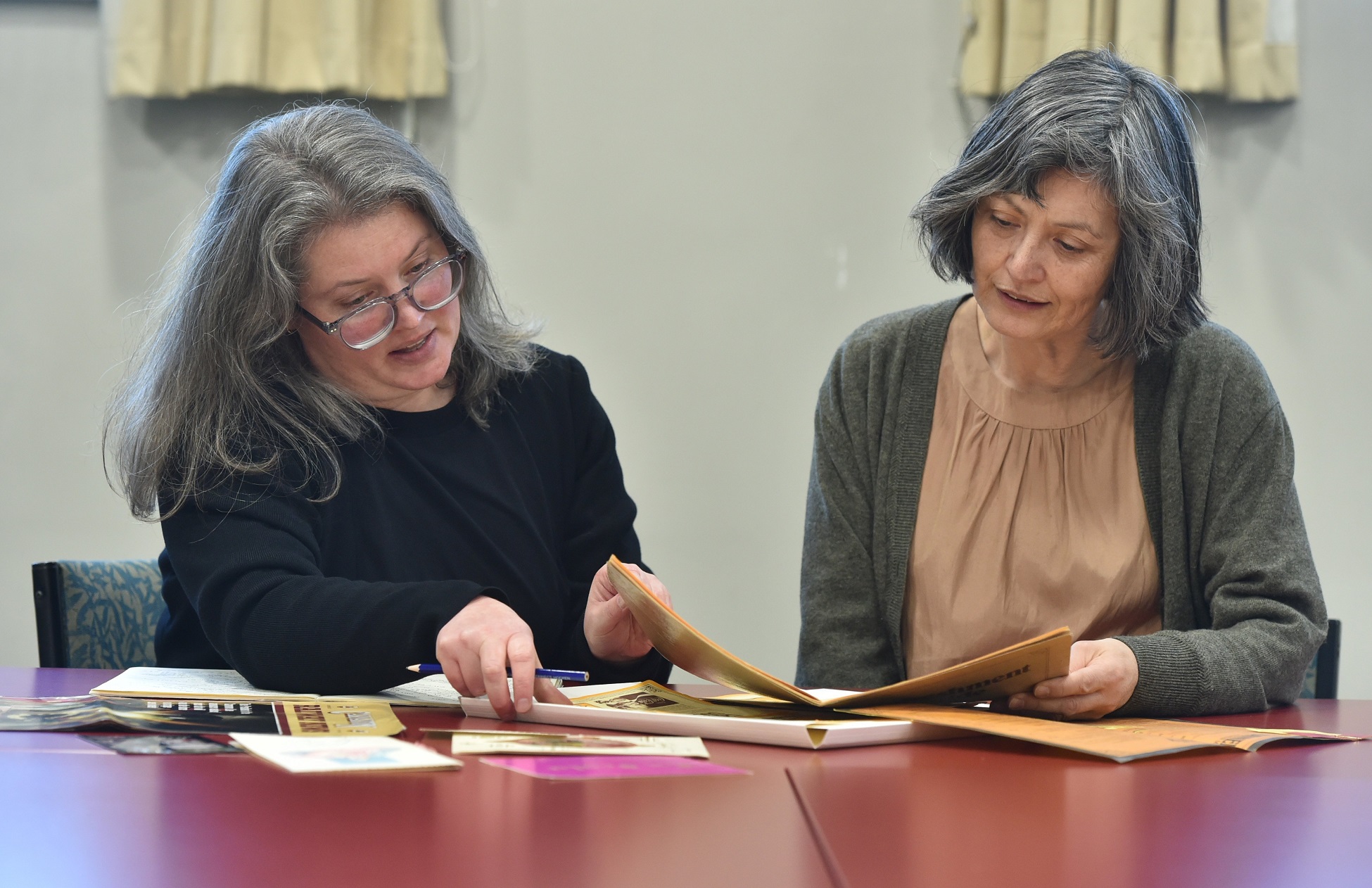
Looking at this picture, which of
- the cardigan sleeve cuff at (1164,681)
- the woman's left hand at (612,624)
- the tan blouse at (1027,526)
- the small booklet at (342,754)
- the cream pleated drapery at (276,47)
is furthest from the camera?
the cream pleated drapery at (276,47)

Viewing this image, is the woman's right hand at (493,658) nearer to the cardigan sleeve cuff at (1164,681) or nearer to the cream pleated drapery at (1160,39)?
the cardigan sleeve cuff at (1164,681)

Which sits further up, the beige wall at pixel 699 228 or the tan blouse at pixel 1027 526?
the beige wall at pixel 699 228

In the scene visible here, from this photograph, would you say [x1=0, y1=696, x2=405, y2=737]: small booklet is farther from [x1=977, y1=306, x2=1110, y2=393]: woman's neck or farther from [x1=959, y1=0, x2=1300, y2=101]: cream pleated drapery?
[x1=959, y1=0, x2=1300, y2=101]: cream pleated drapery

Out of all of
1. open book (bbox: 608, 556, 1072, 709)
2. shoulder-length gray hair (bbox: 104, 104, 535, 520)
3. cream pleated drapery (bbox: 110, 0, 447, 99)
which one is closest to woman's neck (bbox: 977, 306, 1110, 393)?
open book (bbox: 608, 556, 1072, 709)

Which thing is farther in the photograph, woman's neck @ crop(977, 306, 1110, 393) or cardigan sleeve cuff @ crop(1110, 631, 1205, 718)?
woman's neck @ crop(977, 306, 1110, 393)

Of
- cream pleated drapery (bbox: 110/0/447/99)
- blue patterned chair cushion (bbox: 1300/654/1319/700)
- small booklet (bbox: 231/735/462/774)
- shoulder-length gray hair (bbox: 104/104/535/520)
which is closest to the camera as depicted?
small booklet (bbox: 231/735/462/774)

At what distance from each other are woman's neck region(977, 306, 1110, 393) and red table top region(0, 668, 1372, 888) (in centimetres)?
77

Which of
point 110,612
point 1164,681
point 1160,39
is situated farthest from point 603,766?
point 1160,39

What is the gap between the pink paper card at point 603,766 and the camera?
0.82 meters

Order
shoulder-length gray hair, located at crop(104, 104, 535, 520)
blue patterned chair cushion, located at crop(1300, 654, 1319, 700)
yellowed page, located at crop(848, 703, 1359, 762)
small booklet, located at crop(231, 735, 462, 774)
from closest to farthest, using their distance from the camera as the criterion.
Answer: small booklet, located at crop(231, 735, 462, 774), yellowed page, located at crop(848, 703, 1359, 762), shoulder-length gray hair, located at crop(104, 104, 535, 520), blue patterned chair cushion, located at crop(1300, 654, 1319, 700)

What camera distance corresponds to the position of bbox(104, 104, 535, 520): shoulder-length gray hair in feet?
4.63

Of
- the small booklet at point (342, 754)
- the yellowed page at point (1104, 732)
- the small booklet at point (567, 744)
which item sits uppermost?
the small booklet at point (342, 754)

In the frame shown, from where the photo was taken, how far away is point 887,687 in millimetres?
1066

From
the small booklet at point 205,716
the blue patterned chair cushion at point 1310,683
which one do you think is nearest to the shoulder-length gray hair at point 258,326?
the small booklet at point 205,716
